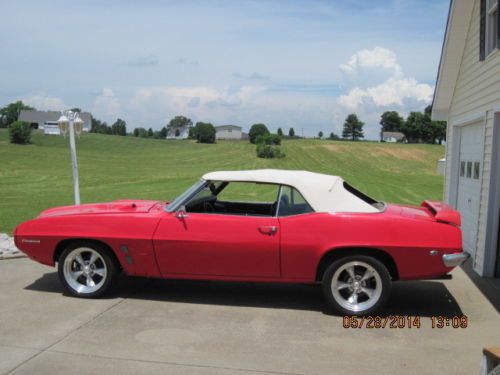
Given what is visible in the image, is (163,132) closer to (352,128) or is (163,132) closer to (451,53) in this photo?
(352,128)

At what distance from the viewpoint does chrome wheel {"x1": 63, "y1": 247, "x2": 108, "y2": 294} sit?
552 centimetres

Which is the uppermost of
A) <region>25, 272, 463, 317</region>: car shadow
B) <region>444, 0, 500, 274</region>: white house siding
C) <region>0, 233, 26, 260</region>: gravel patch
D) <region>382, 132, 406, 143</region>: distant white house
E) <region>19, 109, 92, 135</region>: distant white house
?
<region>19, 109, 92, 135</region>: distant white house

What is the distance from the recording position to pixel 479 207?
728 cm

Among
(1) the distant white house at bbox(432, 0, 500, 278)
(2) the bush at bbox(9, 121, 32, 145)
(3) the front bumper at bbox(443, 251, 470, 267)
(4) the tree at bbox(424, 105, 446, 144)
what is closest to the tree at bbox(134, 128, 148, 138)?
(2) the bush at bbox(9, 121, 32, 145)

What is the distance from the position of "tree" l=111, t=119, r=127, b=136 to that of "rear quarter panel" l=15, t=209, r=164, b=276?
346 ft

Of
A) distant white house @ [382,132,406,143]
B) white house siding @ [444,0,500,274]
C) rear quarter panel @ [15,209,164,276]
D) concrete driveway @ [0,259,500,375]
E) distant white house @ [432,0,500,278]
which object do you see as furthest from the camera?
distant white house @ [382,132,406,143]

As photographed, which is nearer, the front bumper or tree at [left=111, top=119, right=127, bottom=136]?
the front bumper

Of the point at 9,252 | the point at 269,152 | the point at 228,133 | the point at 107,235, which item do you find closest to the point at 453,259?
the point at 107,235

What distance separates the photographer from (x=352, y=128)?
12300 centimetres

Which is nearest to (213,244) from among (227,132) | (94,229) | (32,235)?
(94,229)

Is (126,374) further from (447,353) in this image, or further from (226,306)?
(447,353)

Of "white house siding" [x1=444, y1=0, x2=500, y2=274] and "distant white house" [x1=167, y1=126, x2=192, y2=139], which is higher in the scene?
"distant white house" [x1=167, y1=126, x2=192, y2=139]

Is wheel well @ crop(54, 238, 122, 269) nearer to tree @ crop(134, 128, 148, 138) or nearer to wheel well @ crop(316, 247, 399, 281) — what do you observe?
wheel well @ crop(316, 247, 399, 281)

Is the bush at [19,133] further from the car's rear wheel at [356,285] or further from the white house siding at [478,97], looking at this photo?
the car's rear wheel at [356,285]
